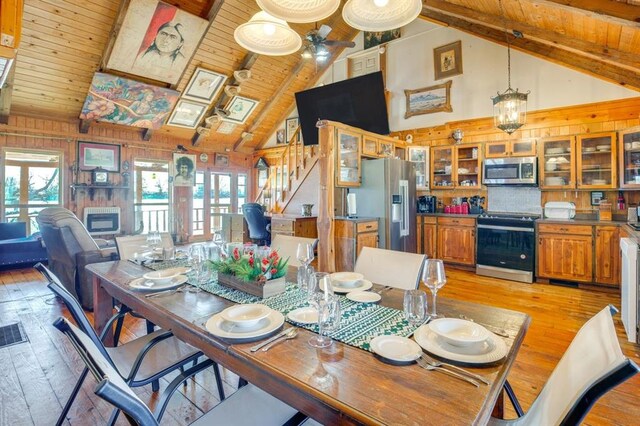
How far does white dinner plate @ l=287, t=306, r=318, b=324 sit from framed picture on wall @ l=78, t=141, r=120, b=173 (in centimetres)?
749

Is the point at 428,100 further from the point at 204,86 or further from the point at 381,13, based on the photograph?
the point at 381,13

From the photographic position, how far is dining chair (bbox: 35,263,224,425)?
1.25 metres

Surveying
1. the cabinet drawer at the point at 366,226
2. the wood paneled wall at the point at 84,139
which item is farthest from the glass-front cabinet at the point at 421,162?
the wood paneled wall at the point at 84,139

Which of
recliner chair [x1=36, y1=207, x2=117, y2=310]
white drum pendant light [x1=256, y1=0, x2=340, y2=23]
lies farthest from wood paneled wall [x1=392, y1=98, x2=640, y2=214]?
recliner chair [x1=36, y1=207, x2=117, y2=310]

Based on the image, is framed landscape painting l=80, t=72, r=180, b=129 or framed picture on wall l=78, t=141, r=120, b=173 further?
framed picture on wall l=78, t=141, r=120, b=173

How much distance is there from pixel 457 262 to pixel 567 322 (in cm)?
217

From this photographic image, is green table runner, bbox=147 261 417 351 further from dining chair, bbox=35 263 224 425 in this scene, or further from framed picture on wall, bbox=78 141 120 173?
framed picture on wall, bbox=78 141 120 173

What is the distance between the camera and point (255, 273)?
63.9 inches

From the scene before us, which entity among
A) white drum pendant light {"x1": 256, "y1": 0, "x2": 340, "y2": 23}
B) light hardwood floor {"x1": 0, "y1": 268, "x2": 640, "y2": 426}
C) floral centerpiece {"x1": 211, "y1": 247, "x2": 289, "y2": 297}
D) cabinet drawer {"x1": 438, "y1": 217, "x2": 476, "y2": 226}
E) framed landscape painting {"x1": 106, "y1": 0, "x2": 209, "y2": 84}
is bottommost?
light hardwood floor {"x1": 0, "y1": 268, "x2": 640, "y2": 426}

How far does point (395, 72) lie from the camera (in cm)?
654

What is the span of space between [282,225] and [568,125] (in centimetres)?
468

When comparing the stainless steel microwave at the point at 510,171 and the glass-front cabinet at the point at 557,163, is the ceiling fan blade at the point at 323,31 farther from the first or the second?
the glass-front cabinet at the point at 557,163

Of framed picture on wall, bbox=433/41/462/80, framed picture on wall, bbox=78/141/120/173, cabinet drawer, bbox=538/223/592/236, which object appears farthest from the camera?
framed picture on wall, bbox=78/141/120/173

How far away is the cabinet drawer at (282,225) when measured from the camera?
5.59 m
